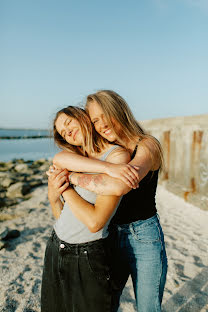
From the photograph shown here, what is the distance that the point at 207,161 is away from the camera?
646 cm

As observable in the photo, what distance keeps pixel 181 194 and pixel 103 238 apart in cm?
640

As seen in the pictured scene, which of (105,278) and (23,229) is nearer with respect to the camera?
(105,278)

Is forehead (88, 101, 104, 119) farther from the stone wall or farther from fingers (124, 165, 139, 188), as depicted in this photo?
the stone wall

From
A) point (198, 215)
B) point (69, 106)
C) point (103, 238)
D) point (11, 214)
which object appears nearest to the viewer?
point (103, 238)

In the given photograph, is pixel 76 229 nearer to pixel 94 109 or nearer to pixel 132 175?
pixel 132 175

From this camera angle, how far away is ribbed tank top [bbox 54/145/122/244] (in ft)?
5.79

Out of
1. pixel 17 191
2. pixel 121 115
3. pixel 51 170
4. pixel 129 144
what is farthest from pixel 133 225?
pixel 17 191

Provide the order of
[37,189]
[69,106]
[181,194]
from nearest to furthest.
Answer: [69,106] < [181,194] < [37,189]

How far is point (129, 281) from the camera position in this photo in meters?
3.89

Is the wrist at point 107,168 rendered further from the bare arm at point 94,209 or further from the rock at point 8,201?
the rock at point 8,201

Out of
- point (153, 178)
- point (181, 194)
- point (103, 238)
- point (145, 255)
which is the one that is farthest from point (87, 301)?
point (181, 194)

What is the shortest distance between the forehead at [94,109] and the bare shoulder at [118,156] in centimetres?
47

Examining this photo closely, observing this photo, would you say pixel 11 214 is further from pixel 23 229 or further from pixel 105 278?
pixel 105 278

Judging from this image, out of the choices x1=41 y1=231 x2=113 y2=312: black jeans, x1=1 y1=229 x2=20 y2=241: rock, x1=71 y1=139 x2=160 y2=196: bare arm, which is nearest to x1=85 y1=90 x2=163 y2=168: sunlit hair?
x1=71 y1=139 x2=160 y2=196: bare arm
